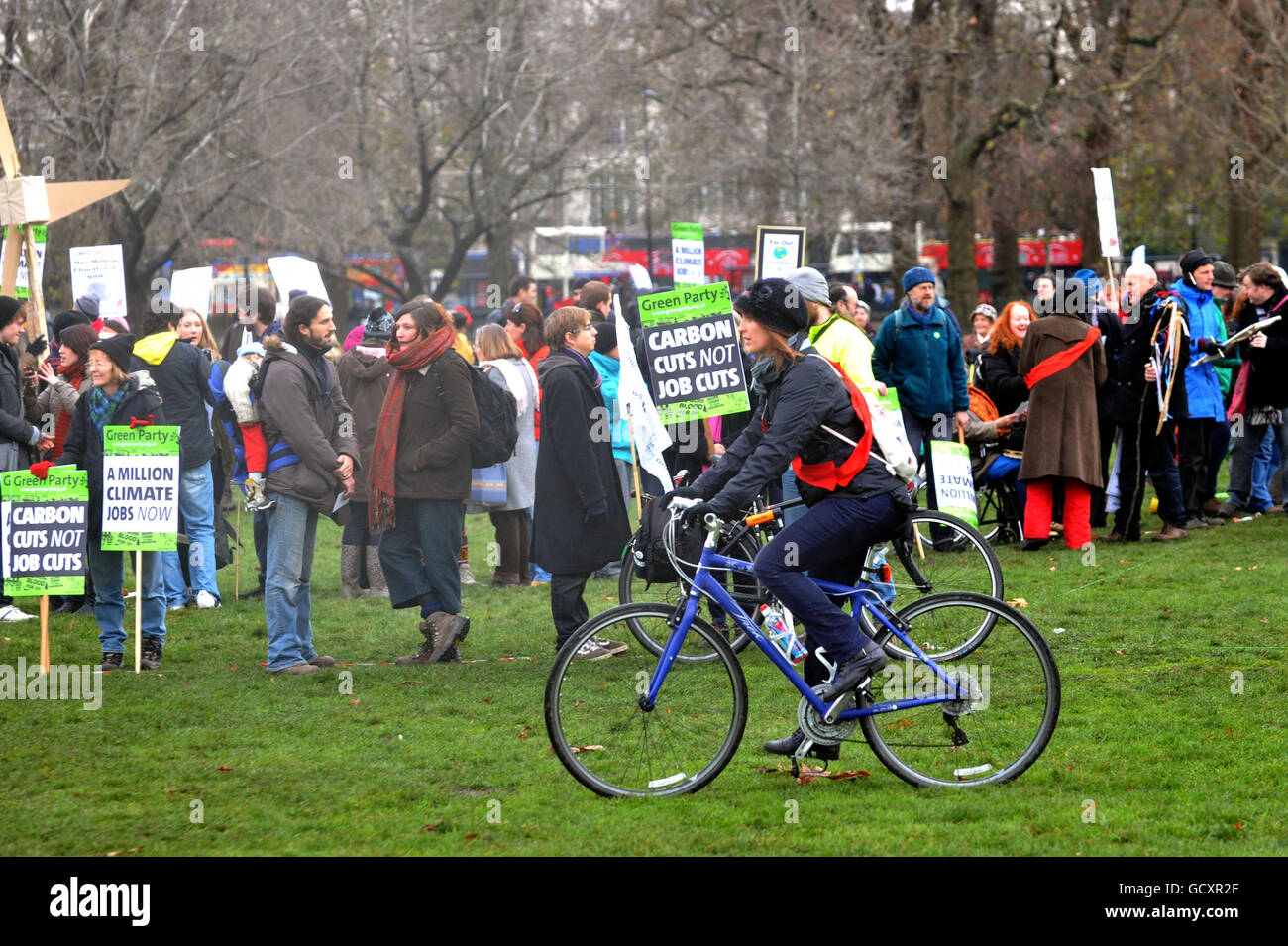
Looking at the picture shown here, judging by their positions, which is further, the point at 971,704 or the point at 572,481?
the point at 572,481

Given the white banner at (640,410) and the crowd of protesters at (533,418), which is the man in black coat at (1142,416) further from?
the white banner at (640,410)

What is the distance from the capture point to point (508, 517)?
12648 millimetres

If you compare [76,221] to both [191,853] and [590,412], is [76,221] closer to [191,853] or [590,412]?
[590,412]

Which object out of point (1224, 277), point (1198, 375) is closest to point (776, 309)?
point (1198, 375)

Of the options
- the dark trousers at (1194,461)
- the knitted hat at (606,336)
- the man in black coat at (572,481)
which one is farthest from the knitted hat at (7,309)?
the dark trousers at (1194,461)

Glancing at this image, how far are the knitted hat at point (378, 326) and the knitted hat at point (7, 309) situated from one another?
2.32m

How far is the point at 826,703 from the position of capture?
20.0 feet

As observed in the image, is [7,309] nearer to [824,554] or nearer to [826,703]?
[824,554]

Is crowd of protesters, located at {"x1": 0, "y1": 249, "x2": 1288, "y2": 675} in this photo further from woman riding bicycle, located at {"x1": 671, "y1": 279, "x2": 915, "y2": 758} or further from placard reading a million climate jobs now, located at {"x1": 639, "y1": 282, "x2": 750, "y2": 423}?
placard reading a million climate jobs now, located at {"x1": 639, "y1": 282, "x2": 750, "y2": 423}

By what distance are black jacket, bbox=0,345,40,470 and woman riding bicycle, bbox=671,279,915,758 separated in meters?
5.81

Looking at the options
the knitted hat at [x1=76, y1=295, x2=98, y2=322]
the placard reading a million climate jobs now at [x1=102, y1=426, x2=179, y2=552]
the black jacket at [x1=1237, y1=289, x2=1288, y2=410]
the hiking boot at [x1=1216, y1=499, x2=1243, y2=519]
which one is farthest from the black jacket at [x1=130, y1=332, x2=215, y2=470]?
the hiking boot at [x1=1216, y1=499, x2=1243, y2=519]

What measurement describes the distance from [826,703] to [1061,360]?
22.7ft

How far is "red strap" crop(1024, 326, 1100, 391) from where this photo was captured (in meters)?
12.3

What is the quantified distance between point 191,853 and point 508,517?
7240 millimetres
